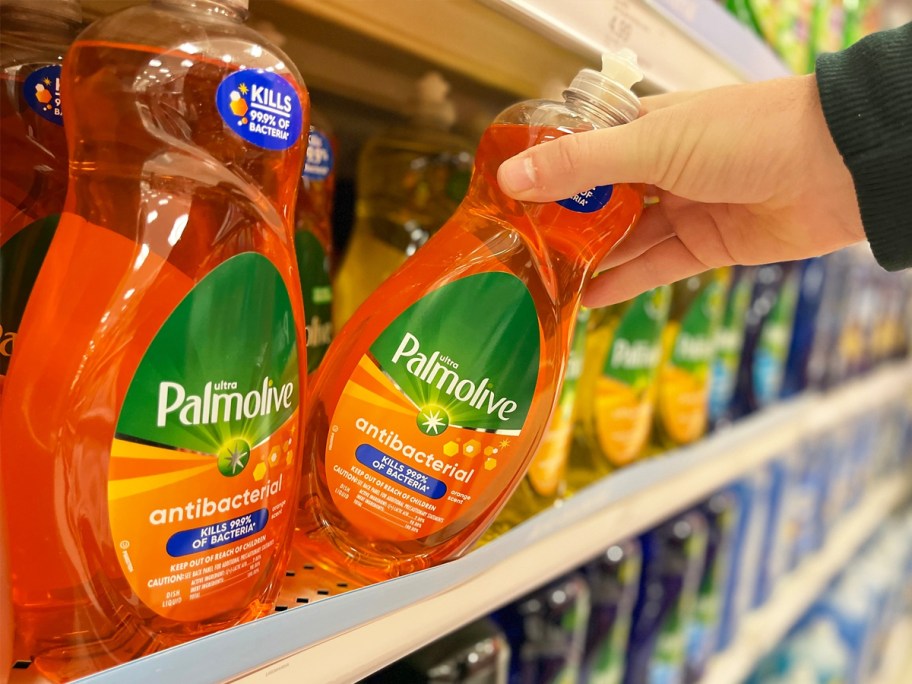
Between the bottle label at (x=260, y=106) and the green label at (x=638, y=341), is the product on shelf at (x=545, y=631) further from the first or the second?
the bottle label at (x=260, y=106)

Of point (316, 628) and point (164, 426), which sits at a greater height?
point (164, 426)

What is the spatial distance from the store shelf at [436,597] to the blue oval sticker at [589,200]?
10.8 inches

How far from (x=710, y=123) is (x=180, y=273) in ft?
1.25

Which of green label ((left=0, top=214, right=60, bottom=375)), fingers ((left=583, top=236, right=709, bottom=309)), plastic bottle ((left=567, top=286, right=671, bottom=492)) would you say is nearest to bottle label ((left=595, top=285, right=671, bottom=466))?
plastic bottle ((left=567, top=286, right=671, bottom=492))

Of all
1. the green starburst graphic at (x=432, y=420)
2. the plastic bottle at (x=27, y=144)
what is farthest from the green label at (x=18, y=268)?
the green starburst graphic at (x=432, y=420)

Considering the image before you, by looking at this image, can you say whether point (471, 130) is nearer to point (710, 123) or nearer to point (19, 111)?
point (710, 123)

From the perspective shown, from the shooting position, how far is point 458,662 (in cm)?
71

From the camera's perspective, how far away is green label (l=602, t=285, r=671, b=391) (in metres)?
0.87

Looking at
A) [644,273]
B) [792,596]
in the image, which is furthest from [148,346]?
[792,596]

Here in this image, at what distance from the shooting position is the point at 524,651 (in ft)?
2.79

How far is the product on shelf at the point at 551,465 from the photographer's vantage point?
73 centimetres

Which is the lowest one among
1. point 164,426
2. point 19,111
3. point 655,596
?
point 655,596

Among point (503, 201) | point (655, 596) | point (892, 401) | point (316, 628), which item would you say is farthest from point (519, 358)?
point (892, 401)

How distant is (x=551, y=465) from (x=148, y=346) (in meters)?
0.46
